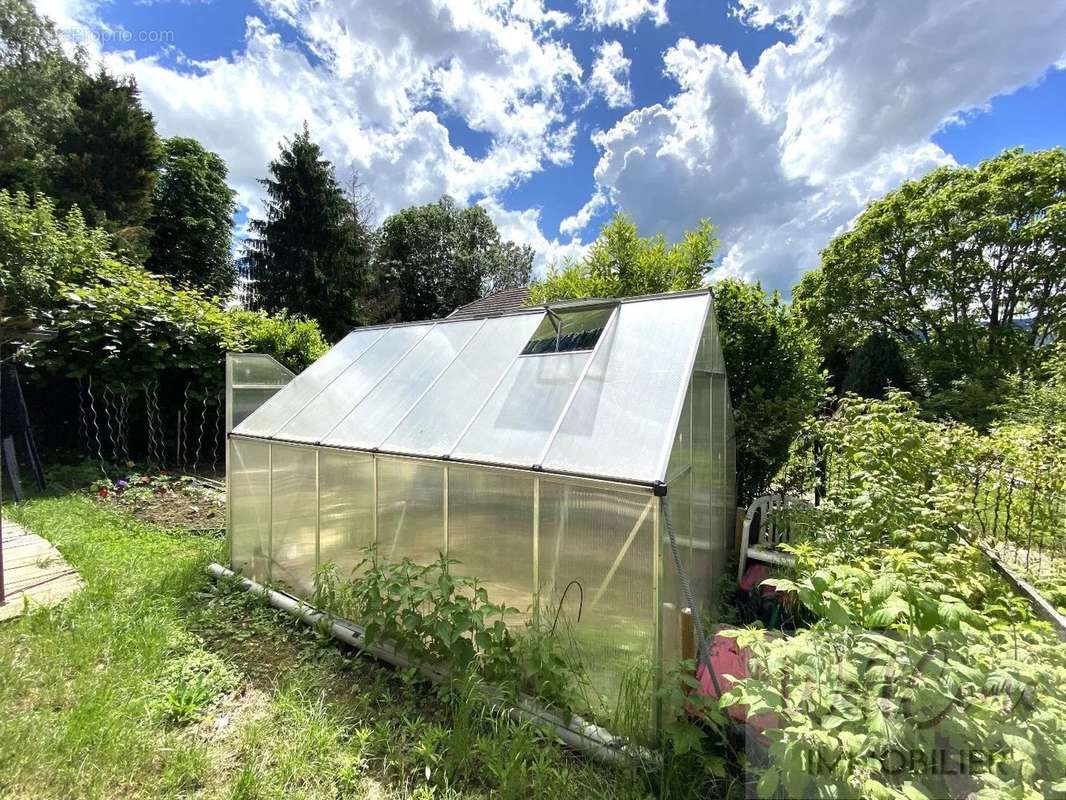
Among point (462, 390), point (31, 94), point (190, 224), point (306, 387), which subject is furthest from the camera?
point (190, 224)

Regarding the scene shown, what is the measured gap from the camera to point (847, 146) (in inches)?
421

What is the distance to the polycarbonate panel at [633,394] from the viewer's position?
239 cm

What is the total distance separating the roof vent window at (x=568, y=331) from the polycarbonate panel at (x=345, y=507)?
1.61 m

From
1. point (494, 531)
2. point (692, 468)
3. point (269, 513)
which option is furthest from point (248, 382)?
point (692, 468)

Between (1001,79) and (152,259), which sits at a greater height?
(1001,79)

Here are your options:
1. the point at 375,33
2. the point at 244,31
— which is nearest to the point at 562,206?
the point at 375,33

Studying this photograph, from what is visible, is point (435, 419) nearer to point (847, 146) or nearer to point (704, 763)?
point (704, 763)

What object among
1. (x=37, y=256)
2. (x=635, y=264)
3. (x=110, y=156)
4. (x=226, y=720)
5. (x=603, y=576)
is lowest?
(x=226, y=720)

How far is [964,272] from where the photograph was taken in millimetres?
12180

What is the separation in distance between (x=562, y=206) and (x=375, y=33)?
1084cm

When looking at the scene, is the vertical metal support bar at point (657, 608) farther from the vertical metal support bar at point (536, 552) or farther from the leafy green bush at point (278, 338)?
the leafy green bush at point (278, 338)

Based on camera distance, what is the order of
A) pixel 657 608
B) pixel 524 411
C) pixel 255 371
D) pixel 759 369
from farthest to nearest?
pixel 759 369 → pixel 255 371 → pixel 524 411 → pixel 657 608

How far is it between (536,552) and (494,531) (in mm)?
336

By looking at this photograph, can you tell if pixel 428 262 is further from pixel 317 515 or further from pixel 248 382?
pixel 317 515
